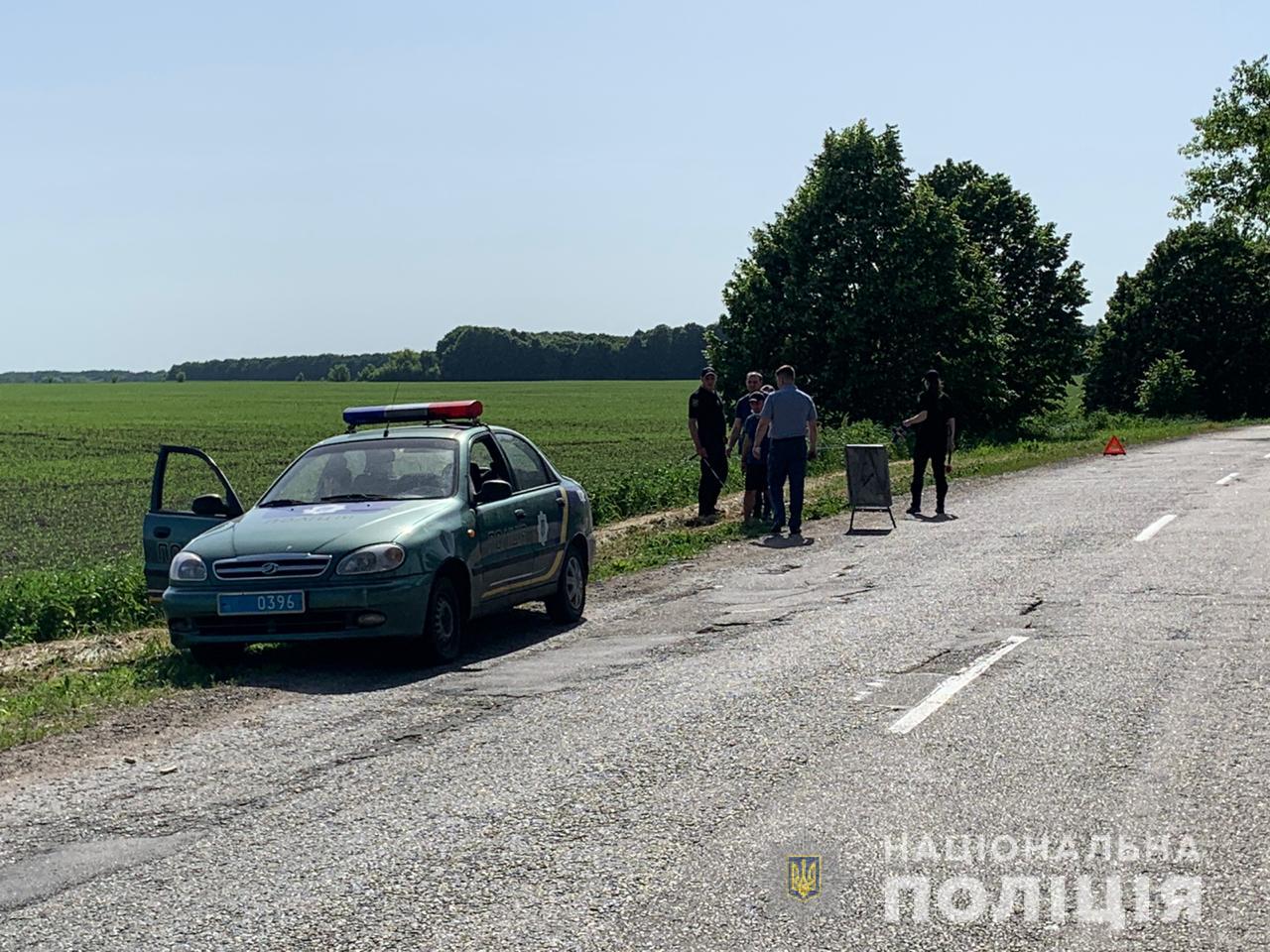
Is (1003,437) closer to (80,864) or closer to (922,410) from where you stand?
(922,410)

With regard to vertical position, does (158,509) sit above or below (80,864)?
above

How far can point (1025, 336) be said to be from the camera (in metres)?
54.2

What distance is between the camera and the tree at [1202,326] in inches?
2625

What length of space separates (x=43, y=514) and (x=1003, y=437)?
24.3 m

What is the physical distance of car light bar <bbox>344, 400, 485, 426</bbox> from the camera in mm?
12281

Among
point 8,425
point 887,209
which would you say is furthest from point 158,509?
point 8,425

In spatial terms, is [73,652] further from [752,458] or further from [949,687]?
[752,458]

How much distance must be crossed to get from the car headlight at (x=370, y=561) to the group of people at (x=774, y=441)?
324 inches

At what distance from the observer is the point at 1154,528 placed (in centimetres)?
1753

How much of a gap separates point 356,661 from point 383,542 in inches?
39.3

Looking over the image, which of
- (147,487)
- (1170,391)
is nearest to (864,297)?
(147,487)

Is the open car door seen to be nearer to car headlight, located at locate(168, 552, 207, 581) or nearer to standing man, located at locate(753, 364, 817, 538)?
car headlight, located at locate(168, 552, 207, 581)

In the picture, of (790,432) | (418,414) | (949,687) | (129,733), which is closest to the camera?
(129,733)

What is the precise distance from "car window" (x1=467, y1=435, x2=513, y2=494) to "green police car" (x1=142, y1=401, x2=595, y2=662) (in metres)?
0.02
